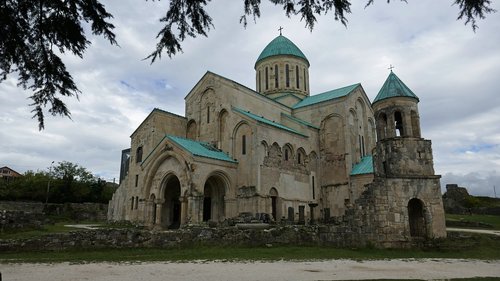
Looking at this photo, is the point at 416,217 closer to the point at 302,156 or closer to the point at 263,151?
the point at 263,151

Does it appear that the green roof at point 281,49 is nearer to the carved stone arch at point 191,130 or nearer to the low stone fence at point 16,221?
the carved stone arch at point 191,130

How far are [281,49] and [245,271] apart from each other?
27.5m

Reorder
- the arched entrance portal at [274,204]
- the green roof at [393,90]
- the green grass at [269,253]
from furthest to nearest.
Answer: the arched entrance portal at [274,204], the green roof at [393,90], the green grass at [269,253]

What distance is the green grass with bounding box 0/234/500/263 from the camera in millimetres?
10961

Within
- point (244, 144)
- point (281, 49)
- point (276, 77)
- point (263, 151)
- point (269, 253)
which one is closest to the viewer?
point (269, 253)

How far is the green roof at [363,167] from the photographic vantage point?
25.2m

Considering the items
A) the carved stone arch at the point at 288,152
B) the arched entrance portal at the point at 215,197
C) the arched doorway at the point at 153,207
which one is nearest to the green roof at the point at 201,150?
the arched entrance portal at the point at 215,197

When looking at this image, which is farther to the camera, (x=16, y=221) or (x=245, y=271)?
(x=16, y=221)

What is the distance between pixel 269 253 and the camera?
12.5m

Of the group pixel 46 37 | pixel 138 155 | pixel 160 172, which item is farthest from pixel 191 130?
pixel 46 37

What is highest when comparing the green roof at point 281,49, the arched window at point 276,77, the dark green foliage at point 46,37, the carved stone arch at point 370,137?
the green roof at point 281,49

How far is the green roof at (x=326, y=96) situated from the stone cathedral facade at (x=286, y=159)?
Answer: 143mm

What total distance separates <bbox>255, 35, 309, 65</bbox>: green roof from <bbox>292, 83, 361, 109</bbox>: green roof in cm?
471

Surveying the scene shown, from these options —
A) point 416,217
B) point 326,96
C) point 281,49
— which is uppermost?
point 281,49
